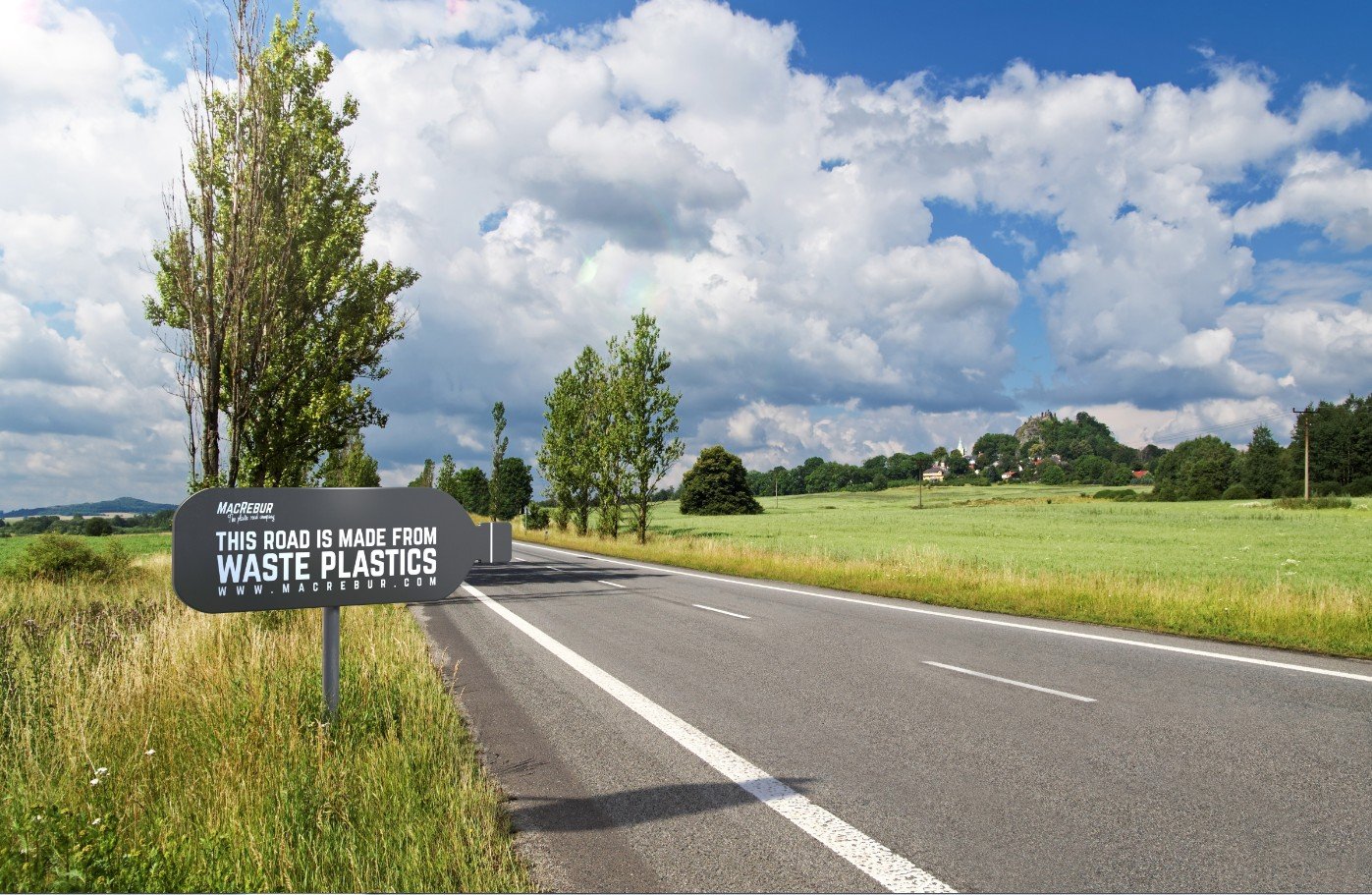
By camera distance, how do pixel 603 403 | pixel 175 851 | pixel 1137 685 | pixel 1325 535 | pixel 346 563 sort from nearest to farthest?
pixel 175 851 → pixel 346 563 → pixel 1137 685 → pixel 1325 535 → pixel 603 403

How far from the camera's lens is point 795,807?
4.30 m

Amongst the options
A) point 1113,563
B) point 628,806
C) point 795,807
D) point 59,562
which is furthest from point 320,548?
point 1113,563

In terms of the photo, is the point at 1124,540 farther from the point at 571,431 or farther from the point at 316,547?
the point at 316,547

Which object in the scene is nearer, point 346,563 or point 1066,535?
point 346,563

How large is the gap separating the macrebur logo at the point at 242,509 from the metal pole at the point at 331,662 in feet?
2.94

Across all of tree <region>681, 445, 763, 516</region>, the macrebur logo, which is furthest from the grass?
tree <region>681, 445, 763, 516</region>

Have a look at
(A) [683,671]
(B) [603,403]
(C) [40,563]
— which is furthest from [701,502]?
(A) [683,671]

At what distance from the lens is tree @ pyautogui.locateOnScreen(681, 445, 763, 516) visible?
89.2 metres

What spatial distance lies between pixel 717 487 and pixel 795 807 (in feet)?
282

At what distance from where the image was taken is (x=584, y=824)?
4141 mm

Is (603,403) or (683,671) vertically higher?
(603,403)

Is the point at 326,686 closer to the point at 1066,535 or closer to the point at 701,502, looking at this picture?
A: the point at 1066,535

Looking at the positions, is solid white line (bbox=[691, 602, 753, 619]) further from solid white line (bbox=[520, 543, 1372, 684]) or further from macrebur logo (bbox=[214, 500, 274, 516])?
macrebur logo (bbox=[214, 500, 274, 516])

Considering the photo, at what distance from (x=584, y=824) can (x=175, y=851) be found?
6.22 feet
